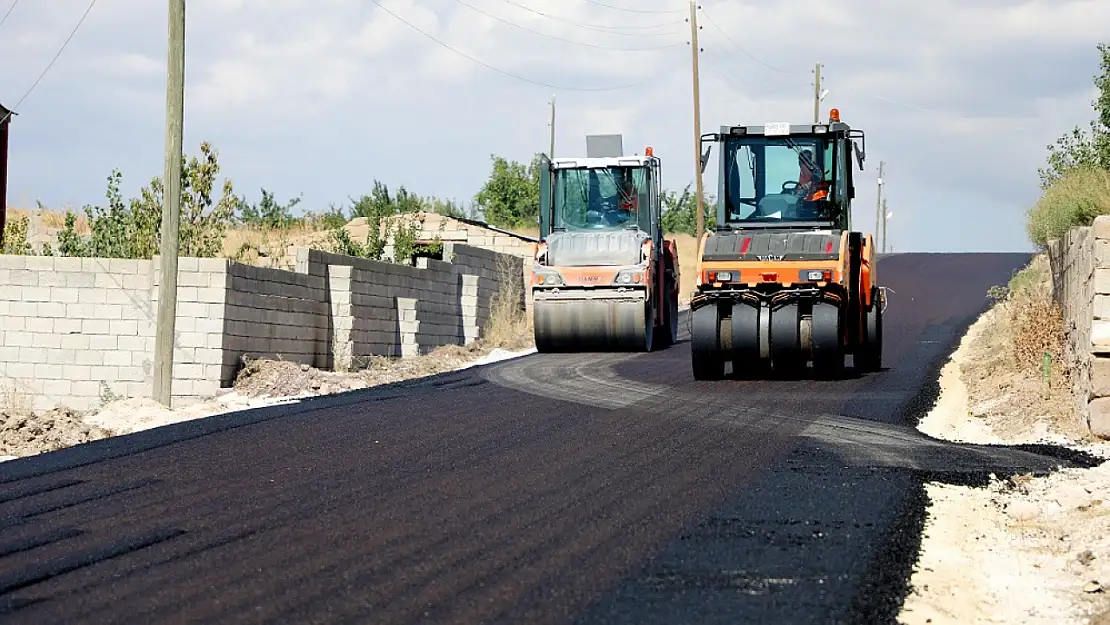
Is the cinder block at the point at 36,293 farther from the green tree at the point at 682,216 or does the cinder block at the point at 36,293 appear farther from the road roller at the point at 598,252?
the green tree at the point at 682,216

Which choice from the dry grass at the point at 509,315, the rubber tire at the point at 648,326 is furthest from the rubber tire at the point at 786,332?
the dry grass at the point at 509,315

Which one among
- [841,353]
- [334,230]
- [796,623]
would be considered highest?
[334,230]

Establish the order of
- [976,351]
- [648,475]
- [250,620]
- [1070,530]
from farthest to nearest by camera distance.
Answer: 1. [976,351]
2. [648,475]
3. [1070,530]
4. [250,620]

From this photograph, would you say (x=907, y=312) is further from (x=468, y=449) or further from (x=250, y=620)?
(x=250, y=620)

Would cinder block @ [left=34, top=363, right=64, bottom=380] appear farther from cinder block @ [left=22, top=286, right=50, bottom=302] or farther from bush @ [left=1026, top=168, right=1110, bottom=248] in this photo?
bush @ [left=1026, top=168, right=1110, bottom=248]

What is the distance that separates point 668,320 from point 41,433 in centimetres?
1447

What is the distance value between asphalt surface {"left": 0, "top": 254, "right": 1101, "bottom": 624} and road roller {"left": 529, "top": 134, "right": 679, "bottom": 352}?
770 centimetres

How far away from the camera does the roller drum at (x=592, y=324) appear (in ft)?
76.5

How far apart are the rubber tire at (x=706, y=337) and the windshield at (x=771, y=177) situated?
1444 mm

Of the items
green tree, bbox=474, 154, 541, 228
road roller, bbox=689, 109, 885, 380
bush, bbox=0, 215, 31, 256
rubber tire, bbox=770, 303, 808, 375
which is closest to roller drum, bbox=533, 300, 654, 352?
road roller, bbox=689, 109, 885, 380

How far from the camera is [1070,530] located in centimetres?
840

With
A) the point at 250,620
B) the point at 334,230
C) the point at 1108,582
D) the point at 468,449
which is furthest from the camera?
the point at 334,230

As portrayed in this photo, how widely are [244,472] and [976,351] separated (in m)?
15.4

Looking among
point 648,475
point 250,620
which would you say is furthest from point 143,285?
point 250,620
